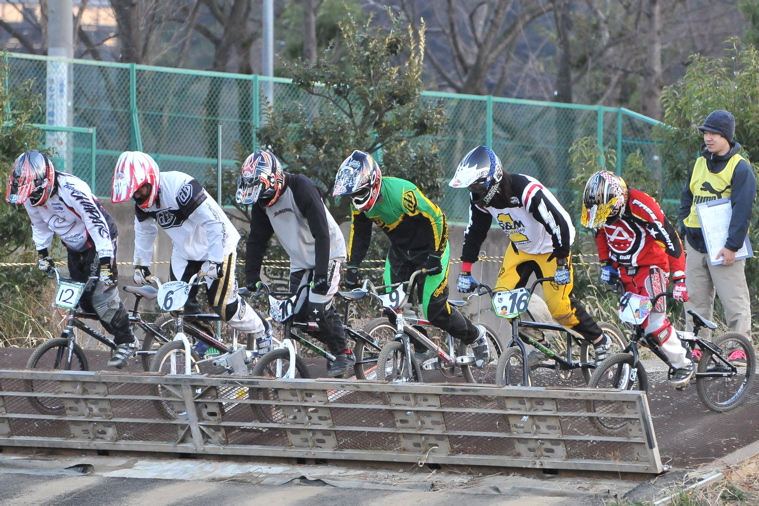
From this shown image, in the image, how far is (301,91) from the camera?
15.9m

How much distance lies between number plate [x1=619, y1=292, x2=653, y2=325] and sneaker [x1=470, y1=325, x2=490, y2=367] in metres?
1.43

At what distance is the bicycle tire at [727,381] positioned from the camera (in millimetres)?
8383

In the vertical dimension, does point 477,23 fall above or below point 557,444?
above

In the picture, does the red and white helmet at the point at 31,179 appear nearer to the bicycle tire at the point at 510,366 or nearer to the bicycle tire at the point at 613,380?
the bicycle tire at the point at 510,366

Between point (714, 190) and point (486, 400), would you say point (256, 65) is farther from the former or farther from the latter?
point (486, 400)

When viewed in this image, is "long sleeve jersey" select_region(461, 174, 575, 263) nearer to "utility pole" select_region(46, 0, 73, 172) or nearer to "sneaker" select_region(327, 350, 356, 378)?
"sneaker" select_region(327, 350, 356, 378)

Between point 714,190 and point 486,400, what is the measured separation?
3.72 m

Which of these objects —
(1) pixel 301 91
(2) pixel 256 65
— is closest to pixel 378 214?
(1) pixel 301 91

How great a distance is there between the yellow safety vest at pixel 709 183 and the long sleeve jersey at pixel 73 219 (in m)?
4.99

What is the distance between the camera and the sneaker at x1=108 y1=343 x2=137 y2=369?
887 cm

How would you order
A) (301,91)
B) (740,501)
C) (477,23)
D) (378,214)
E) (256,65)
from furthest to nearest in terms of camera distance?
(256,65), (477,23), (301,91), (378,214), (740,501)

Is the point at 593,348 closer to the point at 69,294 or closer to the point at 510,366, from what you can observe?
the point at 510,366

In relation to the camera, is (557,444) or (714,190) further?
(714,190)

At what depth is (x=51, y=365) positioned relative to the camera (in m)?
8.77
